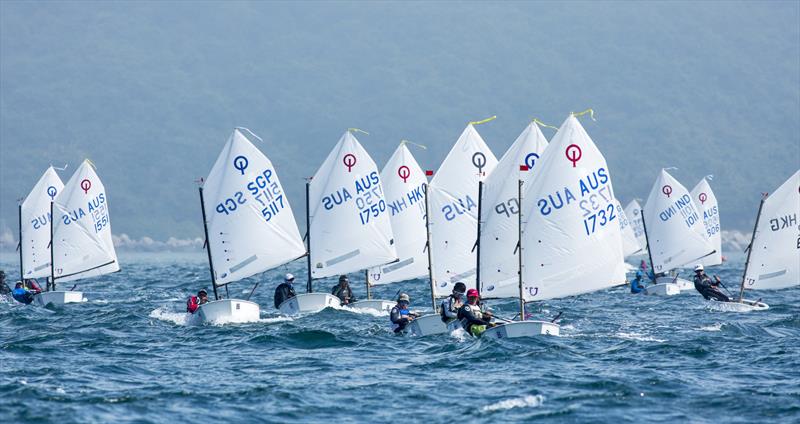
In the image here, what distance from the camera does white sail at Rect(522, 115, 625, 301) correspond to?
Answer: 28.8m

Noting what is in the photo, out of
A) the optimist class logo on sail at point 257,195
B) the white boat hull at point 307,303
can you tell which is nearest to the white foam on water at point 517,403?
the white boat hull at point 307,303

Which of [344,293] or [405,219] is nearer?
[344,293]

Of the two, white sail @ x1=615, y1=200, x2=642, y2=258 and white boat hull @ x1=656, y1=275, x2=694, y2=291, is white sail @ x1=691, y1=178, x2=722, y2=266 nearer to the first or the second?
white boat hull @ x1=656, y1=275, x2=694, y2=291

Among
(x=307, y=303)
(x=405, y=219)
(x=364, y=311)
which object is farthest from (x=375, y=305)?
(x=405, y=219)

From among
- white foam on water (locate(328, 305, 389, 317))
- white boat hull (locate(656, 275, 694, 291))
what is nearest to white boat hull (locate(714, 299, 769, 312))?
white foam on water (locate(328, 305, 389, 317))

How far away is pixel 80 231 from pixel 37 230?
2.86m

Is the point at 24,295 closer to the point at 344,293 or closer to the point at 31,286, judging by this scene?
the point at 31,286

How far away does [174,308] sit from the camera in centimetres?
4209

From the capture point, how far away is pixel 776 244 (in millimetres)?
40969

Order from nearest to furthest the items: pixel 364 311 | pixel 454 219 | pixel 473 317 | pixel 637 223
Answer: pixel 473 317
pixel 454 219
pixel 364 311
pixel 637 223

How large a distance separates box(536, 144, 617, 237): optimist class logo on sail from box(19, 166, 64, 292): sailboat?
26.2 m

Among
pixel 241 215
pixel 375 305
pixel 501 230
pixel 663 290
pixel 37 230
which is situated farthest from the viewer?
pixel 663 290

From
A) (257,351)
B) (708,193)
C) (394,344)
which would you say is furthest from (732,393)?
(708,193)

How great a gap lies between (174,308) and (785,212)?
21500 mm
